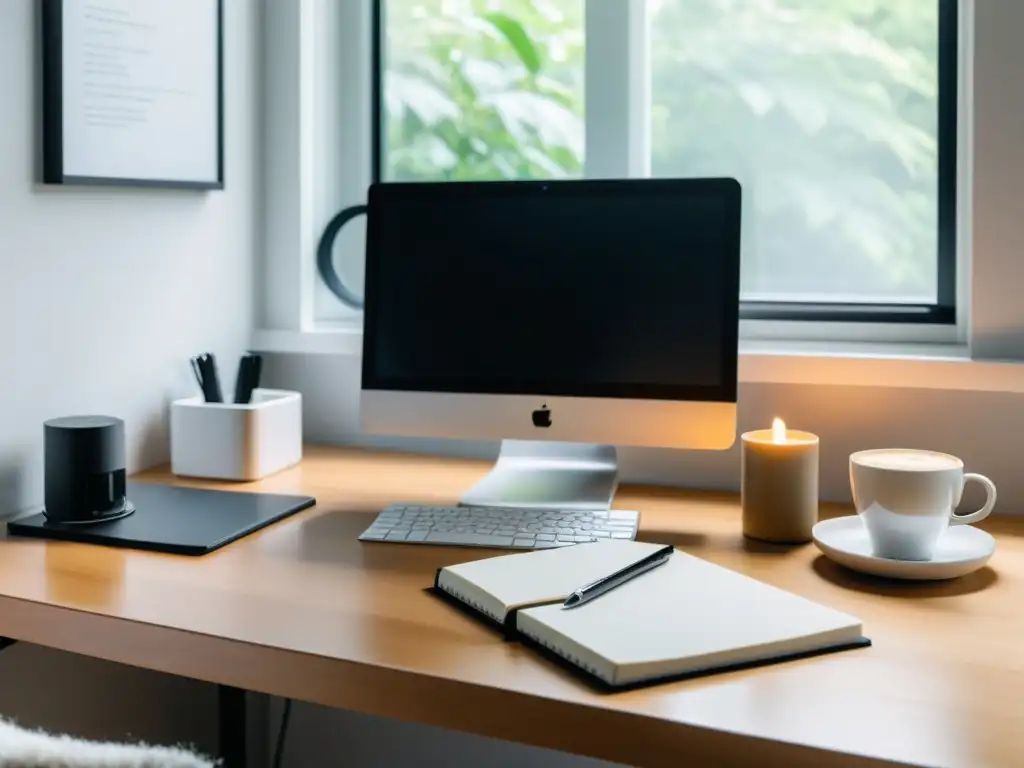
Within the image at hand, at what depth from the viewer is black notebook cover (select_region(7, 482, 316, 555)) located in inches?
49.7

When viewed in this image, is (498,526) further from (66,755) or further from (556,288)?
(66,755)

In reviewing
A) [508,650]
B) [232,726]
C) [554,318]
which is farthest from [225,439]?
[508,650]

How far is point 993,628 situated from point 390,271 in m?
0.86

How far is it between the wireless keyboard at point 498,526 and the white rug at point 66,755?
655 millimetres

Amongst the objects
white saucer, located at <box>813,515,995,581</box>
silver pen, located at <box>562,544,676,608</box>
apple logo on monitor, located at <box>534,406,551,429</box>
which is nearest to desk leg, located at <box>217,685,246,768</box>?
apple logo on monitor, located at <box>534,406,551,429</box>

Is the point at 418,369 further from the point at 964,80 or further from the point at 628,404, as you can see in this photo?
the point at 964,80

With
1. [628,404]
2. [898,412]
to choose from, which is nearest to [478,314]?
[628,404]

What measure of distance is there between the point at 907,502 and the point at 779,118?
818 mm

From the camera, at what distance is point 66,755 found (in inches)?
23.9

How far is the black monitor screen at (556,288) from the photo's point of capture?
4.60 feet

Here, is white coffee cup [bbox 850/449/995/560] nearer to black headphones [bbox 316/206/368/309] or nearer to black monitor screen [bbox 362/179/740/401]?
black monitor screen [bbox 362/179/740/401]

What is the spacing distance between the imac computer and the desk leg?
0.42m

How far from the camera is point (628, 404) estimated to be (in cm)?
141

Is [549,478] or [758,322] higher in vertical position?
[758,322]
